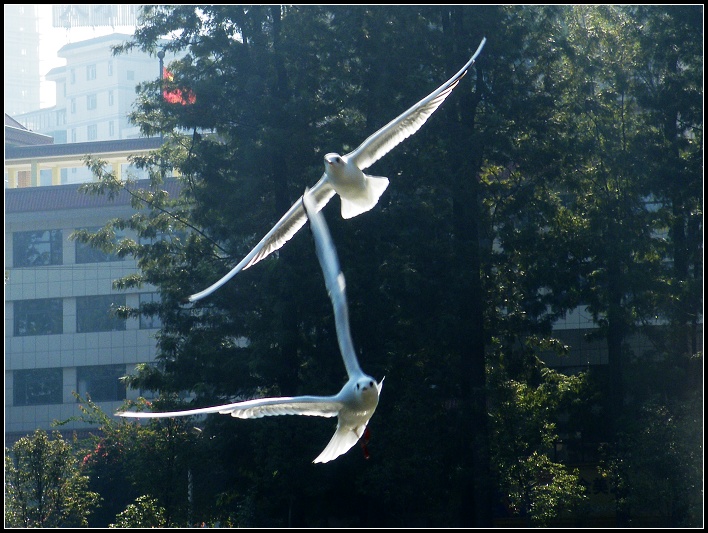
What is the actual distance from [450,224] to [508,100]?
7.87 ft

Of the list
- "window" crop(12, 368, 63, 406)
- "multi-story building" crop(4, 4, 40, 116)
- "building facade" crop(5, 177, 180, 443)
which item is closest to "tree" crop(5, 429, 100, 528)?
"building facade" crop(5, 177, 180, 443)

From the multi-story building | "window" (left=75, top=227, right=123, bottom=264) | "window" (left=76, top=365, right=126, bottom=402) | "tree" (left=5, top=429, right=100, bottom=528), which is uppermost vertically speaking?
the multi-story building

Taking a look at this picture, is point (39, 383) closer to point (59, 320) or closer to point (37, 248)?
point (59, 320)

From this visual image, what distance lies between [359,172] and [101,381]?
25.7 m

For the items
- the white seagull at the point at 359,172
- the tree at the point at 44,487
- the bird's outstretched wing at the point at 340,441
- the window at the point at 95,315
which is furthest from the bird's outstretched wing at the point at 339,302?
the window at the point at 95,315

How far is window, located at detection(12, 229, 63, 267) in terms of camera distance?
3291cm

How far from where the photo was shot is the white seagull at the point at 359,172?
8.88 metres

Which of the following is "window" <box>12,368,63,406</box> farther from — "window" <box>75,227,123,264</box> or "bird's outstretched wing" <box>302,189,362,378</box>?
"bird's outstretched wing" <box>302,189,362,378</box>

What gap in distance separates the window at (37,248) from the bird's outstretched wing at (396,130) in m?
25.1

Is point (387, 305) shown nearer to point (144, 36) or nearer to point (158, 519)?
point (158, 519)

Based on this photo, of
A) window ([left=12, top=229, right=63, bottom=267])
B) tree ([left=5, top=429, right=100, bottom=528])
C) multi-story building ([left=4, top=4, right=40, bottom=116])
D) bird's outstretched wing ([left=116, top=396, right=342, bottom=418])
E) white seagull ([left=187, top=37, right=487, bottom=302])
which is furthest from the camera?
multi-story building ([left=4, top=4, right=40, bottom=116])

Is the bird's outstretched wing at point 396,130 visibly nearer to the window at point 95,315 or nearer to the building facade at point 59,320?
the building facade at point 59,320

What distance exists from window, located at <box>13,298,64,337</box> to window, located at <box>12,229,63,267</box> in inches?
48.1

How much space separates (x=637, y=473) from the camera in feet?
56.1
